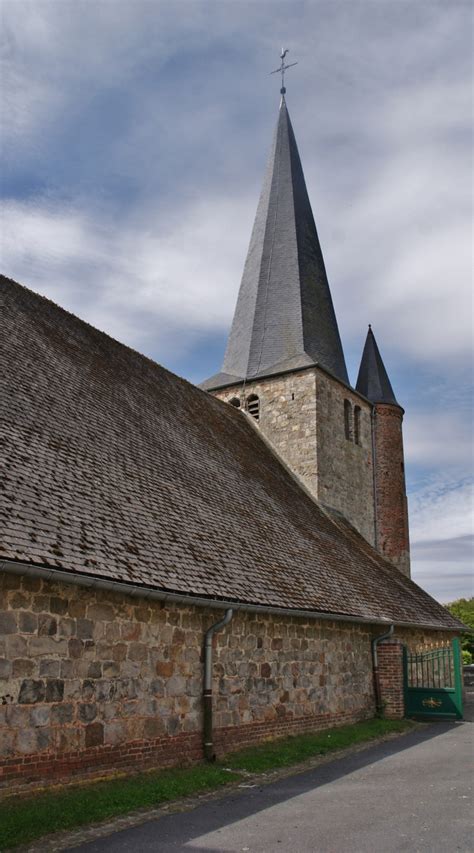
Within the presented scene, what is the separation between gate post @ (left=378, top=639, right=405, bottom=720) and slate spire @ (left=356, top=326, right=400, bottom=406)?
9.84 meters

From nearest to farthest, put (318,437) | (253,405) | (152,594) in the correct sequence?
(152,594), (318,437), (253,405)

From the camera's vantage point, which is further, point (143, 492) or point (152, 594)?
point (143, 492)

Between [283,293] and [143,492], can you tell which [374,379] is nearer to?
[283,293]

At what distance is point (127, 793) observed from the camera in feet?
23.2

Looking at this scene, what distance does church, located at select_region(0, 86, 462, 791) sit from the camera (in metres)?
7.20

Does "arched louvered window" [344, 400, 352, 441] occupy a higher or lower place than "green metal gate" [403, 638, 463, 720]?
higher

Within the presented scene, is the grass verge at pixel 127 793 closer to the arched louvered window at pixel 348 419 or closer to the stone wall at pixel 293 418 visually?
the stone wall at pixel 293 418

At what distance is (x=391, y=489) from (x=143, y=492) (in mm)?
13000

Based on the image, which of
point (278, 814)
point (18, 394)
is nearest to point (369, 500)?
point (18, 394)

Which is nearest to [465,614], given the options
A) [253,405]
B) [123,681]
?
[253,405]

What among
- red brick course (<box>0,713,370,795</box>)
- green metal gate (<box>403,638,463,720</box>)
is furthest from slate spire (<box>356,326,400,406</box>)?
red brick course (<box>0,713,370,795</box>)

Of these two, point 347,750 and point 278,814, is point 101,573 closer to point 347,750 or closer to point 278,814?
point 278,814

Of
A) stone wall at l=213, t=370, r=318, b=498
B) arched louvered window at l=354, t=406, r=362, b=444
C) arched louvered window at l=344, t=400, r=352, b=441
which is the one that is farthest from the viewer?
arched louvered window at l=354, t=406, r=362, b=444

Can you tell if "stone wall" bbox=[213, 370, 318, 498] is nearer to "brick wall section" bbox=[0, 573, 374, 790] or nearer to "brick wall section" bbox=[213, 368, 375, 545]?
"brick wall section" bbox=[213, 368, 375, 545]
